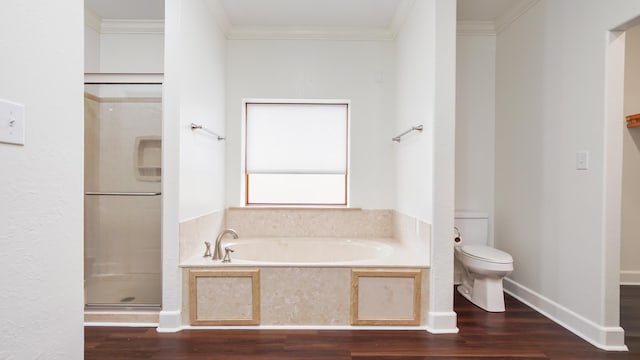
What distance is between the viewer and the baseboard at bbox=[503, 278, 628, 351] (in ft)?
6.96

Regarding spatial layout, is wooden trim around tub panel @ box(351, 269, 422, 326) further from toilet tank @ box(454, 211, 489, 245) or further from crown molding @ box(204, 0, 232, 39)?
crown molding @ box(204, 0, 232, 39)

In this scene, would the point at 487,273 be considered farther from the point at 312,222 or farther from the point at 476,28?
the point at 476,28

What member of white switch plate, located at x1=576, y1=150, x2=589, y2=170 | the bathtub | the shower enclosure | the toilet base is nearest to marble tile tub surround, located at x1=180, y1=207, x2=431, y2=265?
the shower enclosure

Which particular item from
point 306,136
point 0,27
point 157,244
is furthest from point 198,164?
point 0,27

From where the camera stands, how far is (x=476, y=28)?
132 inches

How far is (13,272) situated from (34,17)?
27.8 inches

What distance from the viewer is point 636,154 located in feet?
11.0

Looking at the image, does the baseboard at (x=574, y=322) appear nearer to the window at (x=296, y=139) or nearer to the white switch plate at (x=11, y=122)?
the window at (x=296, y=139)

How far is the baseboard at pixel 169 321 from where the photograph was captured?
2385mm

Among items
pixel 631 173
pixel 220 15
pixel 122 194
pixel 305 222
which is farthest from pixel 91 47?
pixel 631 173

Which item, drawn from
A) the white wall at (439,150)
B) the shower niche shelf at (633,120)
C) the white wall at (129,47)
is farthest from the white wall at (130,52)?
the shower niche shelf at (633,120)

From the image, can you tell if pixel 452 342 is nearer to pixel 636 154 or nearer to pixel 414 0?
pixel 414 0

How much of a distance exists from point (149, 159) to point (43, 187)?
6.33 ft

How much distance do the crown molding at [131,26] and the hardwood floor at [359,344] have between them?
261cm
